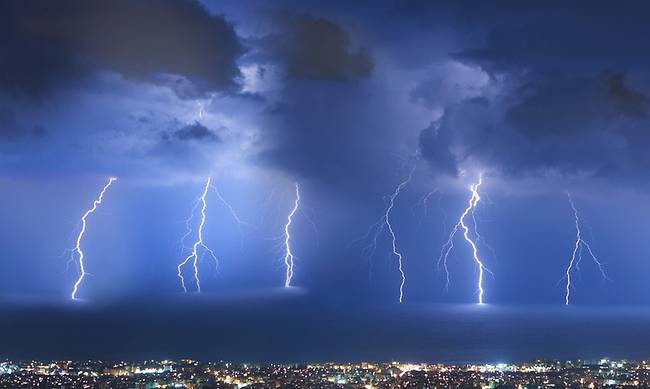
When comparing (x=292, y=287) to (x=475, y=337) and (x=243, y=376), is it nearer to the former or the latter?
(x=475, y=337)

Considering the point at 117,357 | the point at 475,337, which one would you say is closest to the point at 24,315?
the point at 117,357

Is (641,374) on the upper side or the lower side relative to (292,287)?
lower

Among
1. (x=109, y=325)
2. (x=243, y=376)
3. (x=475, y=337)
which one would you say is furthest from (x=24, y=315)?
(x=243, y=376)

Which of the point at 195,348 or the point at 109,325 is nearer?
the point at 195,348

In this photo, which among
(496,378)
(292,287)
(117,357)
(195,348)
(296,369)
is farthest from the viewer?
(292,287)

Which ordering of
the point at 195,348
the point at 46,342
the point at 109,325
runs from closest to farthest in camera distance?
the point at 195,348
the point at 46,342
the point at 109,325

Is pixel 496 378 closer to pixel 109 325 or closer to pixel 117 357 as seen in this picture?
pixel 117 357
